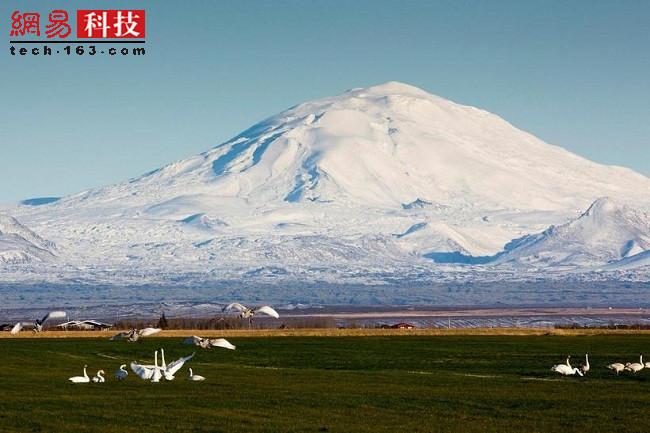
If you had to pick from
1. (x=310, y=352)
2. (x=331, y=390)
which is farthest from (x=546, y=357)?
(x=331, y=390)

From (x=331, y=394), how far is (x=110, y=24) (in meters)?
42.9

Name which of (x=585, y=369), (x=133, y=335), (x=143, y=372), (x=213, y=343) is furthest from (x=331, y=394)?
(x=133, y=335)

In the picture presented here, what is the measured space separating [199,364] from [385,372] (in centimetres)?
848

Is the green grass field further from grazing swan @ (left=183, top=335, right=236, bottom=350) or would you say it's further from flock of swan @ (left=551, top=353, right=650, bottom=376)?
grazing swan @ (left=183, top=335, right=236, bottom=350)

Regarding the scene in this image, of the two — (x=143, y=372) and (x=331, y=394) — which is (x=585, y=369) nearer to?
(x=331, y=394)

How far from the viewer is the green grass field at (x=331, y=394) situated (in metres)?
36.2

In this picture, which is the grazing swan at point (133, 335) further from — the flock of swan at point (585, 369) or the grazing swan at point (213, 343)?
the flock of swan at point (585, 369)

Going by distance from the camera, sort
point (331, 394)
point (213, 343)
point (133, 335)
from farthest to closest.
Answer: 1. point (133, 335)
2. point (213, 343)
3. point (331, 394)

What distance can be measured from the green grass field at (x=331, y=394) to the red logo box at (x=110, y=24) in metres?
18.8

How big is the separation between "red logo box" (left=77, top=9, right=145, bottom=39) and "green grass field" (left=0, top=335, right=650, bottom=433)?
18776mm

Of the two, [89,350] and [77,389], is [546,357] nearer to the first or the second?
[89,350]

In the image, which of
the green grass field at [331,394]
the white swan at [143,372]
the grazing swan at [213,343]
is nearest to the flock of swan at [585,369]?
the green grass field at [331,394]

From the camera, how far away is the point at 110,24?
269 feet

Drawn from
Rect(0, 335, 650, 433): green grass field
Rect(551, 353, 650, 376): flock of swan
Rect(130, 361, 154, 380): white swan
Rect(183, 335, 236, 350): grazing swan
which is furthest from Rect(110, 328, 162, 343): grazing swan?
Rect(130, 361, 154, 380): white swan
